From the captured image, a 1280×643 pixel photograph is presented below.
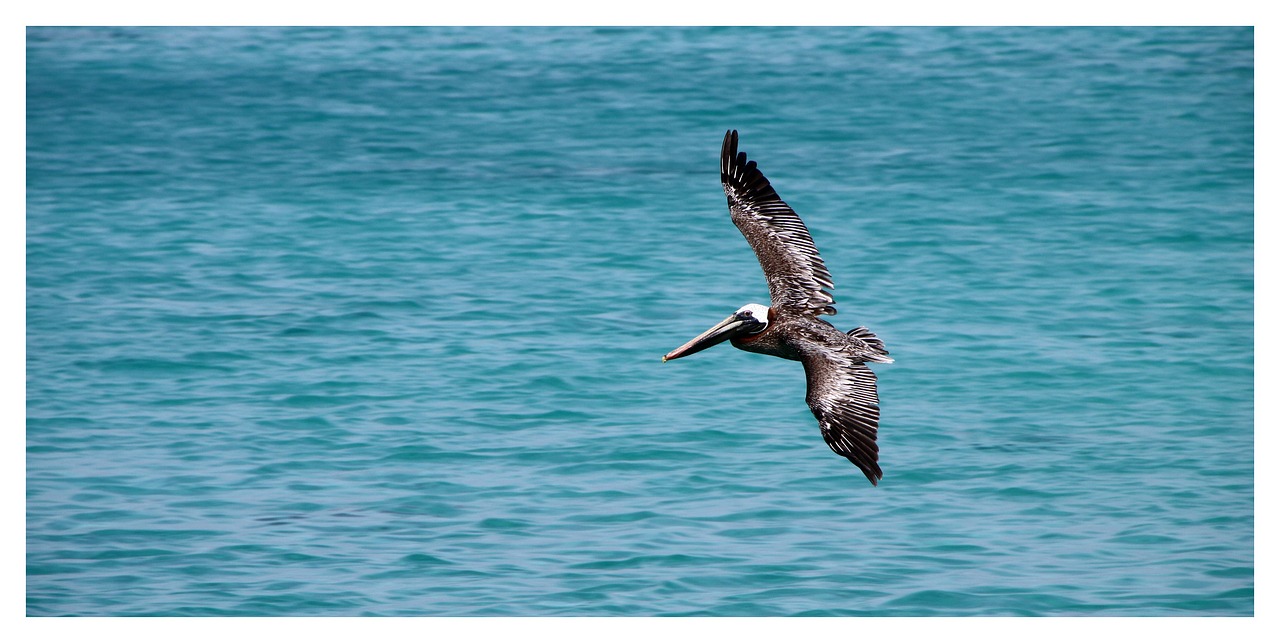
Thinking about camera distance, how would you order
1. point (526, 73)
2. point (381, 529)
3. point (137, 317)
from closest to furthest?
point (381, 529), point (137, 317), point (526, 73)

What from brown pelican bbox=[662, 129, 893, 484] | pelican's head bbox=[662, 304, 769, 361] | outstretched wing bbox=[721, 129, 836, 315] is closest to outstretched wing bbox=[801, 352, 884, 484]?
brown pelican bbox=[662, 129, 893, 484]

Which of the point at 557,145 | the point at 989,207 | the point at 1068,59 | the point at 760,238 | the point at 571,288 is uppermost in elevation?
the point at 1068,59

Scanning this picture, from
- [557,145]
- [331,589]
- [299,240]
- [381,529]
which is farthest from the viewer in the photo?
[557,145]

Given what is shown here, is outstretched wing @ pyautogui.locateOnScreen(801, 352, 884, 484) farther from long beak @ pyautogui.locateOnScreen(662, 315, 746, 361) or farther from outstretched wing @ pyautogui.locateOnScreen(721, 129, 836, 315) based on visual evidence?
outstretched wing @ pyautogui.locateOnScreen(721, 129, 836, 315)

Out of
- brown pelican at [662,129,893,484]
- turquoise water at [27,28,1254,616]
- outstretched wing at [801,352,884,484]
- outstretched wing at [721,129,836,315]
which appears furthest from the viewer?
turquoise water at [27,28,1254,616]

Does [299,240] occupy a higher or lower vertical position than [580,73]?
lower

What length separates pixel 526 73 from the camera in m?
19.1

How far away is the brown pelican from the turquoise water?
1416 millimetres

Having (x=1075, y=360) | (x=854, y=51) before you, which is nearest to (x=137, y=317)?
(x=1075, y=360)

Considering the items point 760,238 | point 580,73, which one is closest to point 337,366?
point 760,238

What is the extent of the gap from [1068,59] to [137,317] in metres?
11.6

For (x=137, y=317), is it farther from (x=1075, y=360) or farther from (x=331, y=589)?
(x=1075, y=360)

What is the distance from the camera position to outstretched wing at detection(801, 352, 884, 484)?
26.6 ft

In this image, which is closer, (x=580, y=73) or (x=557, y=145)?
(x=557, y=145)
